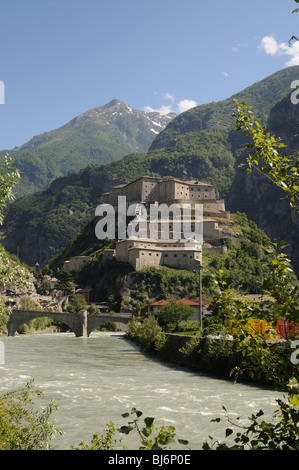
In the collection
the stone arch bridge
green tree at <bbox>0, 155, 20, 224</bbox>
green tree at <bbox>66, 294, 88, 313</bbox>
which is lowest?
the stone arch bridge

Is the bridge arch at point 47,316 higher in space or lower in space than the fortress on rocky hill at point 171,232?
lower

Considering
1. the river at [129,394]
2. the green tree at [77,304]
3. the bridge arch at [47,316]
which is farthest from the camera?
the green tree at [77,304]

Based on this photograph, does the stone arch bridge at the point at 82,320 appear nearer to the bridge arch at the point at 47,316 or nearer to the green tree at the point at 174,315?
the bridge arch at the point at 47,316

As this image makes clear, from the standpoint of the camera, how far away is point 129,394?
23016 millimetres

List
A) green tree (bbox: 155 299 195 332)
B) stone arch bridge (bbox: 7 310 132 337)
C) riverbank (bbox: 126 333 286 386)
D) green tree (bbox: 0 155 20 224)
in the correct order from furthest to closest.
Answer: stone arch bridge (bbox: 7 310 132 337) < green tree (bbox: 155 299 195 332) < riverbank (bbox: 126 333 286 386) < green tree (bbox: 0 155 20 224)

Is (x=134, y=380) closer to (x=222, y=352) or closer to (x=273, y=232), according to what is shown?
(x=222, y=352)

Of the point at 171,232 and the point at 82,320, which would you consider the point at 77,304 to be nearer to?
the point at 82,320

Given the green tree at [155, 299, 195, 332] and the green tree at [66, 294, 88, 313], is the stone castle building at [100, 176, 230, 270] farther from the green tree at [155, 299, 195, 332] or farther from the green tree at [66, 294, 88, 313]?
the green tree at [155, 299, 195, 332]

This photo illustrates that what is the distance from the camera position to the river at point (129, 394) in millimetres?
16594

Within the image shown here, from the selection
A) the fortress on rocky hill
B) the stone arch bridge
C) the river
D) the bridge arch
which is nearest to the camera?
the river

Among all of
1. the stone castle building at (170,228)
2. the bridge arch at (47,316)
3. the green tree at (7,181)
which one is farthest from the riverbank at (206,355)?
the stone castle building at (170,228)

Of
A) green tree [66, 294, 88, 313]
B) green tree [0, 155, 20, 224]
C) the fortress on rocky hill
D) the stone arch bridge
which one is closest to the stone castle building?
the fortress on rocky hill

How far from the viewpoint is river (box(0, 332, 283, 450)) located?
16.6 metres

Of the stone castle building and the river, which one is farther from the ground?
the stone castle building
